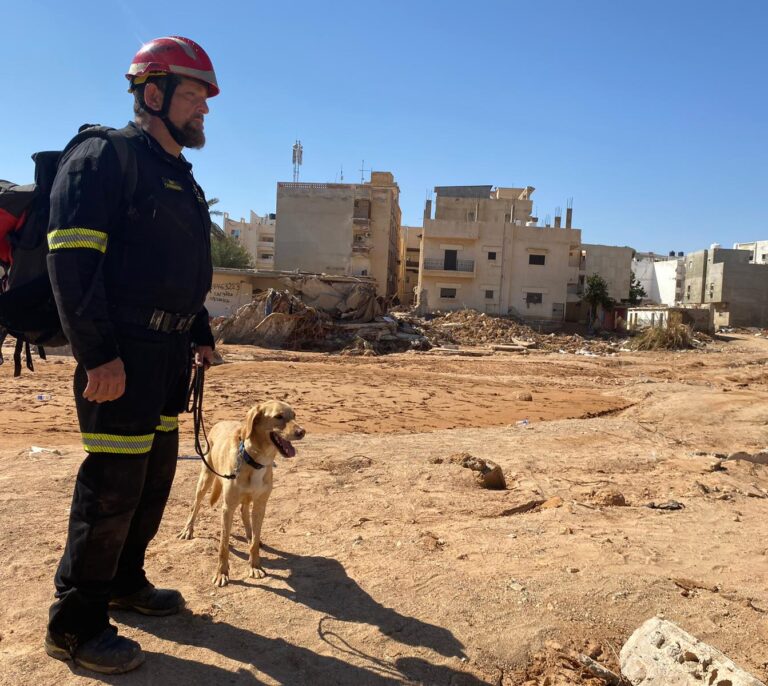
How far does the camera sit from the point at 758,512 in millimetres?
5188

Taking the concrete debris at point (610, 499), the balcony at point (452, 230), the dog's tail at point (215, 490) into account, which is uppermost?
the balcony at point (452, 230)

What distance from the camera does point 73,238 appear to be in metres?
2.46

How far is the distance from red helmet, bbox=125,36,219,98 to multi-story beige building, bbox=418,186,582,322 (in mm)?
41599

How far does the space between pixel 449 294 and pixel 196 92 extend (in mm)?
42684

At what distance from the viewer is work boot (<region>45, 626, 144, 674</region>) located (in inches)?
98.6

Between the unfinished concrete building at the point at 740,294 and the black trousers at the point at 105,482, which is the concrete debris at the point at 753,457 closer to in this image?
the black trousers at the point at 105,482

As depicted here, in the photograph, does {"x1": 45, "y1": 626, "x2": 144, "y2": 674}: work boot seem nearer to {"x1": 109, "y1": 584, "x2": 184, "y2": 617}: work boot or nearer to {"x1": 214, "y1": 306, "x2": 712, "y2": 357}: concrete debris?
{"x1": 109, "y1": 584, "x2": 184, "y2": 617}: work boot

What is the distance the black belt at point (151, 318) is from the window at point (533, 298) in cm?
4366

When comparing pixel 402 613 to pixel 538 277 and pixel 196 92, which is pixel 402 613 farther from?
pixel 538 277

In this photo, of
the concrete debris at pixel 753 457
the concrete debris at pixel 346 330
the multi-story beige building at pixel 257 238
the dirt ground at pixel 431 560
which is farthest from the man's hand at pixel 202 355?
the multi-story beige building at pixel 257 238

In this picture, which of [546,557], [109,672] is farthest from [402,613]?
[109,672]

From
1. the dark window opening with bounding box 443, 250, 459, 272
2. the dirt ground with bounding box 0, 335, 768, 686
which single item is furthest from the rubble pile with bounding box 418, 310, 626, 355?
the dirt ground with bounding box 0, 335, 768, 686

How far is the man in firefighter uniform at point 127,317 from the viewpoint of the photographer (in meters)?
2.49

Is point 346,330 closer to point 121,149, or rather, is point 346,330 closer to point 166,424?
point 166,424
